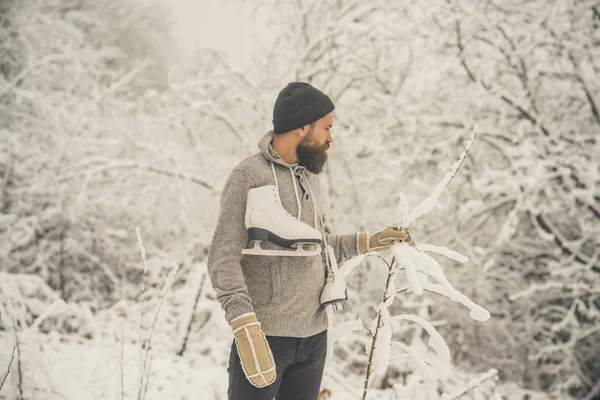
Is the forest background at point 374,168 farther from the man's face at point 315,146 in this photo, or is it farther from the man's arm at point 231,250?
the man's face at point 315,146

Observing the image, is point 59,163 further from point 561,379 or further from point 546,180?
point 561,379

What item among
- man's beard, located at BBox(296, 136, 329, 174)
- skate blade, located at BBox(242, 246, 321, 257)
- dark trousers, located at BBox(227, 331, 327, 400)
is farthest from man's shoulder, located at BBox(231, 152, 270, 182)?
dark trousers, located at BBox(227, 331, 327, 400)

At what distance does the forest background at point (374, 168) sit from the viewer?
427 centimetres

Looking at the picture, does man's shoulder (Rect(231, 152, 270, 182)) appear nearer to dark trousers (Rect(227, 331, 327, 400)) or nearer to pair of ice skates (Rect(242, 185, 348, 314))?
pair of ice skates (Rect(242, 185, 348, 314))

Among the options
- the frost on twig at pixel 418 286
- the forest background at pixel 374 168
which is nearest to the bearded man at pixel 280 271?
the frost on twig at pixel 418 286

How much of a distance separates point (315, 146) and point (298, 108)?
159 mm

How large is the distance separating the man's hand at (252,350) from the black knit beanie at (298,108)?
26.6 inches

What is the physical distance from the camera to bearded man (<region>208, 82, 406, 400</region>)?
3.89 ft

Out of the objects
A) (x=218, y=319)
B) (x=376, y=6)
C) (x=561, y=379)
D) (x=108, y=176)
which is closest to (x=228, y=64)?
(x=376, y=6)

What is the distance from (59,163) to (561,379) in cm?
730

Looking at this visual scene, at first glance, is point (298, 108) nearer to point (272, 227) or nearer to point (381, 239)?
point (272, 227)

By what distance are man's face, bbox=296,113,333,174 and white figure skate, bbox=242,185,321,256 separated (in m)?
0.21

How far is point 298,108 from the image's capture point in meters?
1.38

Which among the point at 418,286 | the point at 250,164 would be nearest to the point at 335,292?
the point at 418,286
